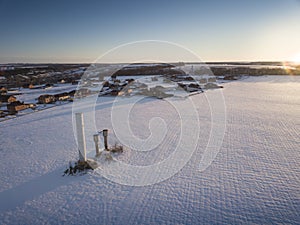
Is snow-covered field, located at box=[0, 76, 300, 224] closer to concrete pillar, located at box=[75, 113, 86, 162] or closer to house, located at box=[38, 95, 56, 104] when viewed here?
concrete pillar, located at box=[75, 113, 86, 162]

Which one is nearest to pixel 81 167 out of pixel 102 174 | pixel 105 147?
pixel 102 174

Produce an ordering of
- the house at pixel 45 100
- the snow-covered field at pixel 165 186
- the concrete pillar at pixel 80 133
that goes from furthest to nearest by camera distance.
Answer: the house at pixel 45 100, the concrete pillar at pixel 80 133, the snow-covered field at pixel 165 186

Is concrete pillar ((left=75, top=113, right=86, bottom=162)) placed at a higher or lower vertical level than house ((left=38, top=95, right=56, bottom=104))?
higher

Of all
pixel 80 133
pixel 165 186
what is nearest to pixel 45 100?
pixel 80 133

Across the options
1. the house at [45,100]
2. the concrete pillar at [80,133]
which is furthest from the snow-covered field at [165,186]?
the house at [45,100]

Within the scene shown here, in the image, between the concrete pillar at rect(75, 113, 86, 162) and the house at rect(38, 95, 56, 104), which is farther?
the house at rect(38, 95, 56, 104)

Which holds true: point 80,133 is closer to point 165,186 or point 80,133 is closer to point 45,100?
point 165,186

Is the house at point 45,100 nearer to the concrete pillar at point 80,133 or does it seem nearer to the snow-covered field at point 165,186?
the snow-covered field at point 165,186

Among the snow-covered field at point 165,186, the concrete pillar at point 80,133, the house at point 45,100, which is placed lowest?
the snow-covered field at point 165,186

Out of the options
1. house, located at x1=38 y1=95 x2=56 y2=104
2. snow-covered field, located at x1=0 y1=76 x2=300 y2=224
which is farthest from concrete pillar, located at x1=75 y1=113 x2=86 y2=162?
house, located at x1=38 y1=95 x2=56 y2=104
